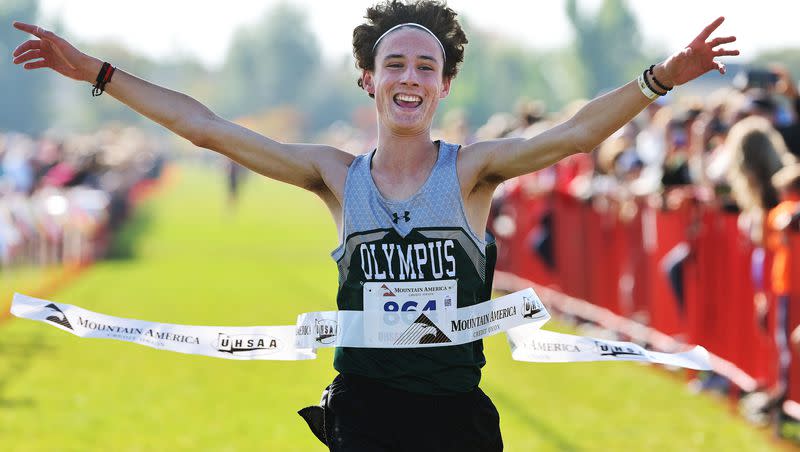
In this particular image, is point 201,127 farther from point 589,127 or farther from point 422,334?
point 589,127

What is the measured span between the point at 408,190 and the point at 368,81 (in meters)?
0.49

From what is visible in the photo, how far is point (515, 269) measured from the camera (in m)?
17.7

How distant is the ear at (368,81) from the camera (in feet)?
15.5

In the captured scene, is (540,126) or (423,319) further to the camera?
(540,126)

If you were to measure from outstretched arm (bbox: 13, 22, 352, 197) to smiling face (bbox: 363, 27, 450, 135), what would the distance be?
0.26 m

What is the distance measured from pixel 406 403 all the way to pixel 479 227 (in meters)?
0.60

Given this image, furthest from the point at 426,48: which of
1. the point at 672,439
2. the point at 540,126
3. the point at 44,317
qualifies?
the point at 540,126

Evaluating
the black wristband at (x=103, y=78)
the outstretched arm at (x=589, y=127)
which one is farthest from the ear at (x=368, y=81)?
the black wristband at (x=103, y=78)

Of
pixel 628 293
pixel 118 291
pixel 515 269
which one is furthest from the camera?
pixel 118 291

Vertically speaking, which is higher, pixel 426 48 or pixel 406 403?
pixel 426 48

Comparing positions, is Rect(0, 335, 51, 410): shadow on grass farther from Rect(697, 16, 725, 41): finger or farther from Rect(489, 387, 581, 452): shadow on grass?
Rect(697, 16, 725, 41): finger

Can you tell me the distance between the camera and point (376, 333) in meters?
4.39

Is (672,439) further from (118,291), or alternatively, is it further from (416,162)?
(118,291)

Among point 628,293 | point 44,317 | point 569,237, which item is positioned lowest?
point 44,317
